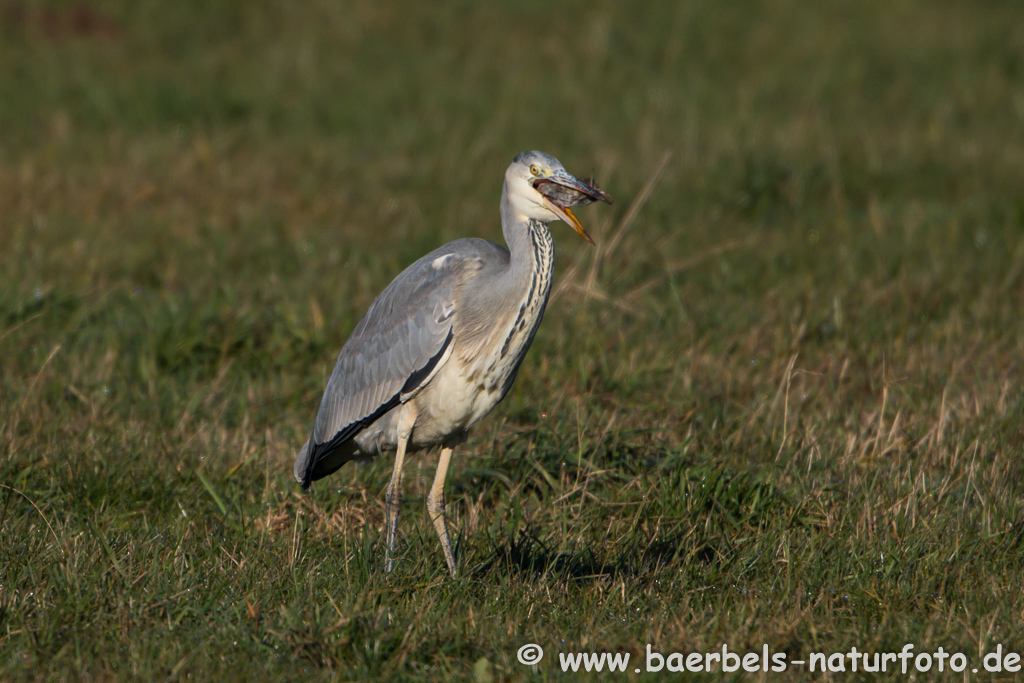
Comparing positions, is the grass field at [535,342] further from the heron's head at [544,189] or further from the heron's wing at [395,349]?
the heron's head at [544,189]

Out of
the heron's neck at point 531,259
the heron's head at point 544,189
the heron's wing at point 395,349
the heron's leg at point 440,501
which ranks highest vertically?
the heron's head at point 544,189

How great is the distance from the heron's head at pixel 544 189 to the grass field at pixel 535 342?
3.65ft

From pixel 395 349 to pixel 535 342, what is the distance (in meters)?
1.54

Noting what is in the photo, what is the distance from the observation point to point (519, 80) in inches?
408

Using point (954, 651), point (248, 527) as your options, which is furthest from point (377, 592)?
point (954, 651)

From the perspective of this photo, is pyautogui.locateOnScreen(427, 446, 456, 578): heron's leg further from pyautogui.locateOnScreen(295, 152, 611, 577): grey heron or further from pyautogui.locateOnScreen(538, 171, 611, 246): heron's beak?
pyautogui.locateOnScreen(538, 171, 611, 246): heron's beak

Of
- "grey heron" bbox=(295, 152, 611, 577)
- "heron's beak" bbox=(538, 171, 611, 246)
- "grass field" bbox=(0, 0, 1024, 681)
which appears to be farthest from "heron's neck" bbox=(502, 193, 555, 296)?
"grass field" bbox=(0, 0, 1024, 681)

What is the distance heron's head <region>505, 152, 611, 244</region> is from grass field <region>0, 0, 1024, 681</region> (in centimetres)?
111

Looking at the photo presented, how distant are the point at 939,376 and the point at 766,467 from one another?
166 centimetres

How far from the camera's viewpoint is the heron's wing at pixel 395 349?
4062mm

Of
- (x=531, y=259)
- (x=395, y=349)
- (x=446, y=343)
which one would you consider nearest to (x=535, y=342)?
(x=395, y=349)

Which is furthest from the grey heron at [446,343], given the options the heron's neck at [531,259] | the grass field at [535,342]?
the grass field at [535,342]

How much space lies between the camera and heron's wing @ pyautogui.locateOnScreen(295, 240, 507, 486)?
406 cm

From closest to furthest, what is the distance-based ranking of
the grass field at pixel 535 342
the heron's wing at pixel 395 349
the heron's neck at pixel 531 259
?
the grass field at pixel 535 342, the heron's neck at pixel 531 259, the heron's wing at pixel 395 349
